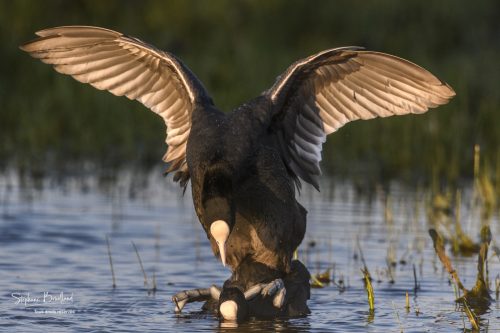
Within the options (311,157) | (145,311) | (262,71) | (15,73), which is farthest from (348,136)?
(145,311)

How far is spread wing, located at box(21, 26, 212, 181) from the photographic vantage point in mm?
7832

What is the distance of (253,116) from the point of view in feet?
23.6

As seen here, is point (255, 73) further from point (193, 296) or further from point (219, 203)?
point (219, 203)

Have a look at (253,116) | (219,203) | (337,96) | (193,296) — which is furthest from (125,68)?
(219,203)

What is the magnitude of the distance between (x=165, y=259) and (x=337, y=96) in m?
2.03

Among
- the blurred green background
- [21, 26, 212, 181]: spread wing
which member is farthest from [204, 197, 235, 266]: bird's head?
the blurred green background

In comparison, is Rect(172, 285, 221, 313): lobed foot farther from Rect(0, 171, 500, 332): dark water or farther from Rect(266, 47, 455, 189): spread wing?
Rect(266, 47, 455, 189): spread wing

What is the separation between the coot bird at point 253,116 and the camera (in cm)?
679

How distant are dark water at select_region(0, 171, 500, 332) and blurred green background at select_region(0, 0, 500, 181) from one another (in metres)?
0.85

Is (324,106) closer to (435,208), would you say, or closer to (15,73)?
(435,208)

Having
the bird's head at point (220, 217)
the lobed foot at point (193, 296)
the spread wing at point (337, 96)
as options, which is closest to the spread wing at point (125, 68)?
the spread wing at point (337, 96)

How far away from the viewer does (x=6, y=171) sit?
39.1 feet

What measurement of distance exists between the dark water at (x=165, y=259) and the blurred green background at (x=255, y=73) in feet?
2.78

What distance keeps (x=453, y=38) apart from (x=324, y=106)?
1183 cm
